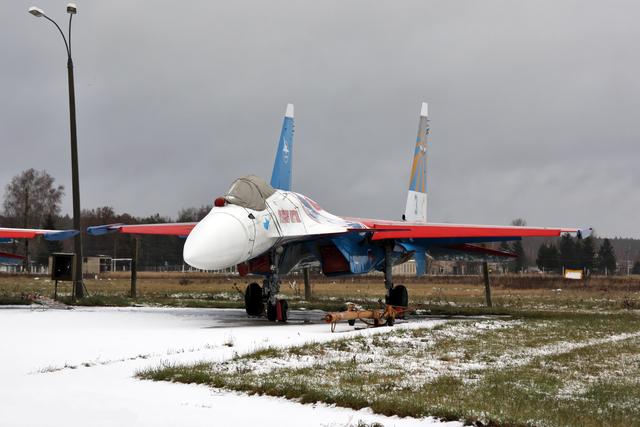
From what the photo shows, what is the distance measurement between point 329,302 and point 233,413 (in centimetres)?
1957

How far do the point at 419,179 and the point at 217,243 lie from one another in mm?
12824

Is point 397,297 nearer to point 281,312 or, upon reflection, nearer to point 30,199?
point 281,312

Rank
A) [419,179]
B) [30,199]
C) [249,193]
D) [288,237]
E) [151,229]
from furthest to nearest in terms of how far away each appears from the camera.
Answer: [30,199]
[419,179]
[151,229]
[288,237]
[249,193]

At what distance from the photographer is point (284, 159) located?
63.8 feet

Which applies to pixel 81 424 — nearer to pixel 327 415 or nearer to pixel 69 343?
pixel 327 415

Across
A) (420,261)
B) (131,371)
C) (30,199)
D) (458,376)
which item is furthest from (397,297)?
(30,199)

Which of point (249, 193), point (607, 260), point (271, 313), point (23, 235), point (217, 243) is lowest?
point (271, 313)

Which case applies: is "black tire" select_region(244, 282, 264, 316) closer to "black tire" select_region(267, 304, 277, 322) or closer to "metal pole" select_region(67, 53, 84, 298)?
"black tire" select_region(267, 304, 277, 322)

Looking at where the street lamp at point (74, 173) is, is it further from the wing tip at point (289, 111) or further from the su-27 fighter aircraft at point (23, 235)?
the wing tip at point (289, 111)

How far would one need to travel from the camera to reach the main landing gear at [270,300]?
55.8 feet

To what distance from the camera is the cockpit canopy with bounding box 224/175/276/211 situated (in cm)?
1559

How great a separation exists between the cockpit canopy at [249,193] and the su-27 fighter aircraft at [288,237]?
0.02 m

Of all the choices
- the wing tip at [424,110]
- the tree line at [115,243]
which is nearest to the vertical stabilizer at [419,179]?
the wing tip at [424,110]

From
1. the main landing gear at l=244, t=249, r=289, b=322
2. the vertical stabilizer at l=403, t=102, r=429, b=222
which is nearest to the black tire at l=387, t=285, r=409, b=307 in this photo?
the main landing gear at l=244, t=249, r=289, b=322
